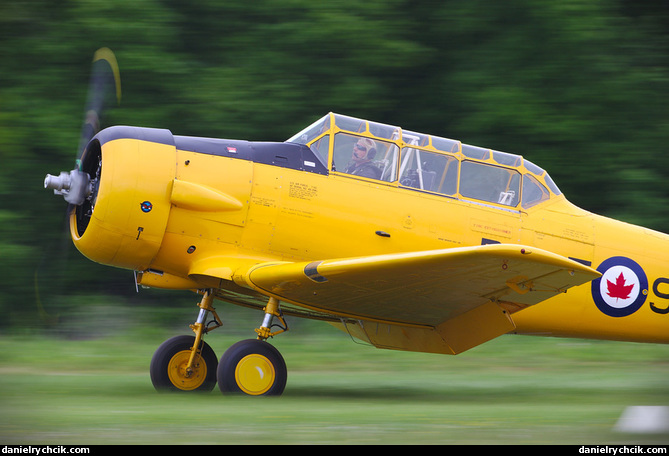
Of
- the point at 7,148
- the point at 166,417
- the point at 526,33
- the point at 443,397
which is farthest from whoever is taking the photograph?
the point at 526,33

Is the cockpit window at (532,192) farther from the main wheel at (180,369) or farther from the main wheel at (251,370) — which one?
the main wheel at (180,369)

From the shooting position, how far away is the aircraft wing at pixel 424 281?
5.80 m

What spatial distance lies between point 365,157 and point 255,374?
2.16 metres

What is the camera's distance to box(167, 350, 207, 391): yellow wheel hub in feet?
25.3

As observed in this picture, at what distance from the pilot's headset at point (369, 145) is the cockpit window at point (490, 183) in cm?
86

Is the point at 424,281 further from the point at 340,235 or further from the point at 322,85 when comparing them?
the point at 322,85

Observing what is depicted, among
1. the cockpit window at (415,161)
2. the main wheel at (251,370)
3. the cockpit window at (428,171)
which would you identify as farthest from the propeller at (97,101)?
the cockpit window at (428,171)

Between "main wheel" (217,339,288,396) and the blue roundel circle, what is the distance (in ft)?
10.3

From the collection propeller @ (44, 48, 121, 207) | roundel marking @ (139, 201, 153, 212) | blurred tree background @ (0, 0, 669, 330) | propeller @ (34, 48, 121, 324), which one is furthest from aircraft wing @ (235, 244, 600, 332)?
blurred tree background @ (0, 0, 669, 330)

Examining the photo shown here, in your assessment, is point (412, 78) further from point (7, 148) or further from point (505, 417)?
point (505, 417)

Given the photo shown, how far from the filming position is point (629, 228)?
814 centimetres

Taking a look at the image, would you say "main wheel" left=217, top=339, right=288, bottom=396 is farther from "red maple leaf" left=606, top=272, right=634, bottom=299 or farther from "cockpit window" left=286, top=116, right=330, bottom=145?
"red maple leaf" left=606, top=272, right=634, bottom=299
